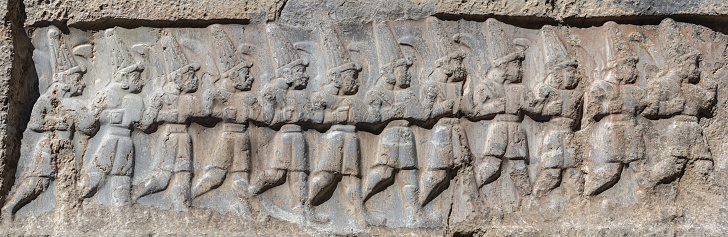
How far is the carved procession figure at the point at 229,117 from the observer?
4.37 m

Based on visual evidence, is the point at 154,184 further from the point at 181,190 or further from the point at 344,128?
the point at 344,128

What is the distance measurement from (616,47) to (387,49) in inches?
65.9

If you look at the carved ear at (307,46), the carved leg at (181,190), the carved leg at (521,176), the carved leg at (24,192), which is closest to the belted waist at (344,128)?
the carved ear at (307,46)

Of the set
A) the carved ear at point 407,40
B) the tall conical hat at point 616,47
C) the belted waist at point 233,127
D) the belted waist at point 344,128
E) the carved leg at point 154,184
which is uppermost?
the tall conical hat at point 616,47

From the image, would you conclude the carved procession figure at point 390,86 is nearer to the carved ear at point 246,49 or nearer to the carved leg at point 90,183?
the carved ear at point 246,49

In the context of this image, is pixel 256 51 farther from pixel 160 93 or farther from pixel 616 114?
pixel 616 114


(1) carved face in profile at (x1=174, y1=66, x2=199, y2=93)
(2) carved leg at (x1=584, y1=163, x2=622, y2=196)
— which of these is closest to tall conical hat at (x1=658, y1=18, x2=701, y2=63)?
(2) carved leg at (x1=584, y1=163, x2=622, y2=196)

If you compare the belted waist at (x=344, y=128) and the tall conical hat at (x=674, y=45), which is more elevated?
the tall conical hat at (x=674, y=45)

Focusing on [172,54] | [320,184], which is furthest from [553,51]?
[172,54]

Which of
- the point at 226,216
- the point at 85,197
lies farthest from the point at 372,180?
the point at 85,197

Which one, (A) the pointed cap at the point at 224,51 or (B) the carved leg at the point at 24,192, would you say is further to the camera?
(A) the pointed cap at the point at 224,51

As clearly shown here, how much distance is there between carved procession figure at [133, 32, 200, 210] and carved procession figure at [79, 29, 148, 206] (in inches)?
3.9

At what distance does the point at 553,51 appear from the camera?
4.49 m

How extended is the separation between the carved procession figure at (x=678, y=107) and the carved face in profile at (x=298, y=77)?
249 cm
